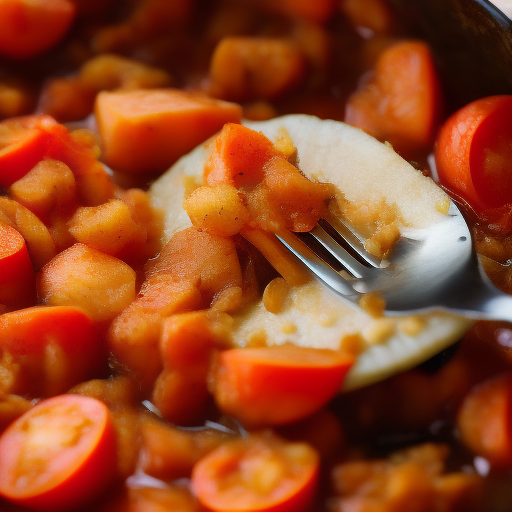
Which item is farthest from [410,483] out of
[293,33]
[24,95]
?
[24,95]

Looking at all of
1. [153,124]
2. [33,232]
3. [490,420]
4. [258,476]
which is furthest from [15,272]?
[490,420]

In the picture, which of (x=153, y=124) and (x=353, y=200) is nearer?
(x=353, y=200)

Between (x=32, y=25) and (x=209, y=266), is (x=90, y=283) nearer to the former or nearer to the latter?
(x=209, y=266)

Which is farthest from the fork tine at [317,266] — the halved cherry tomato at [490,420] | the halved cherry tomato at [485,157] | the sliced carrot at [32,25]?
the sliced carrot at [32,25]

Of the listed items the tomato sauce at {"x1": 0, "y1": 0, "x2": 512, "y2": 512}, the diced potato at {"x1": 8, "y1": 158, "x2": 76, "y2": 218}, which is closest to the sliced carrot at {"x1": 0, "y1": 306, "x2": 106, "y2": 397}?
the tomato sauce at {"x1": 0, "y1": 0, "x2": 512, "y2": 512}

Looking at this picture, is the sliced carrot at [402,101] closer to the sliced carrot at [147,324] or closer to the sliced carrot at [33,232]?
the sliced carrot at [147,324]

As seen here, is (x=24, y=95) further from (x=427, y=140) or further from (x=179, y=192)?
(x=427, y=140)
